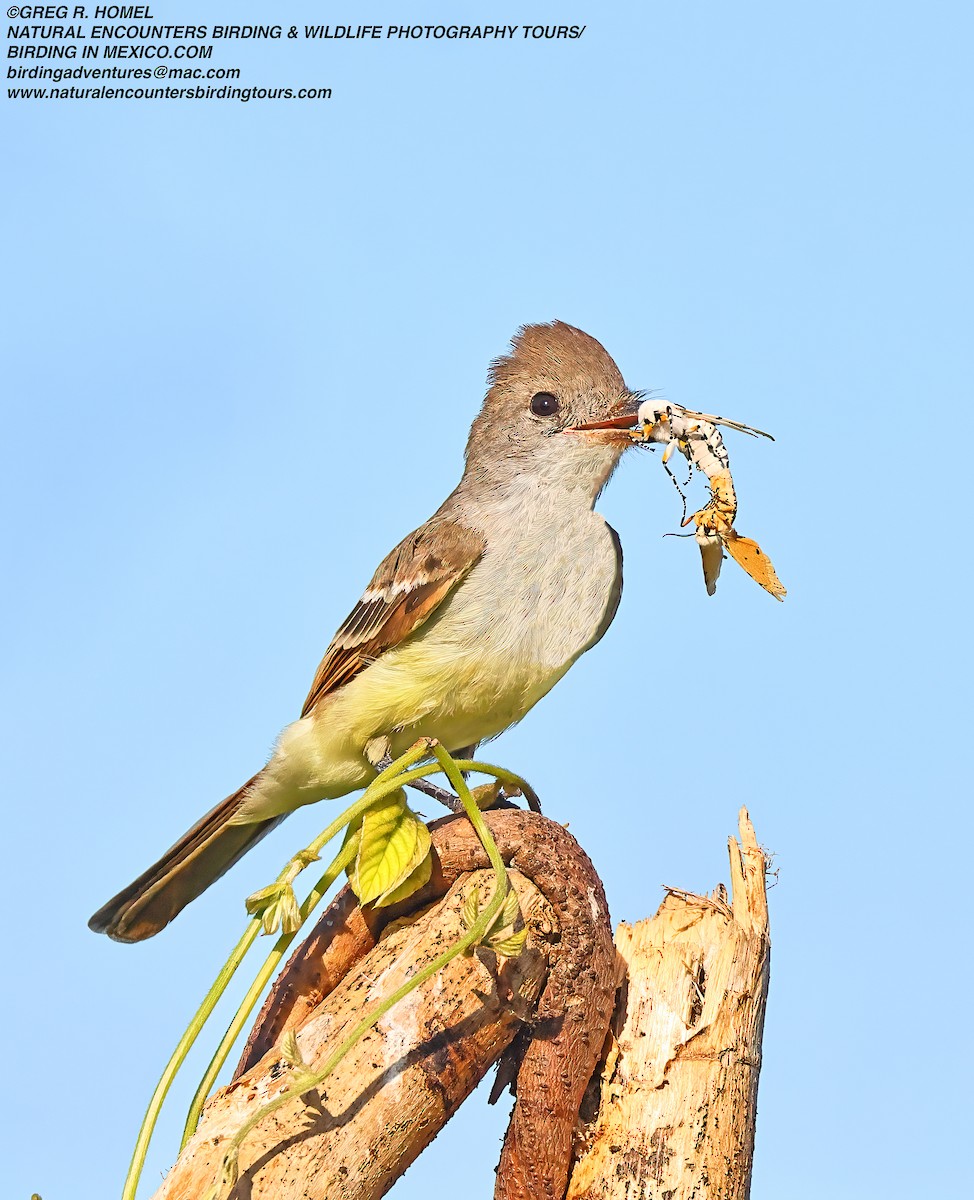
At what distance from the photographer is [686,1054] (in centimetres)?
371

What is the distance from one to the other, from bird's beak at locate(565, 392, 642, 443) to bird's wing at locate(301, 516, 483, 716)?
0.75m

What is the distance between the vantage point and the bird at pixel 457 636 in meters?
5.08

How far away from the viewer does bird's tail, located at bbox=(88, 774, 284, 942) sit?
4.86 meters

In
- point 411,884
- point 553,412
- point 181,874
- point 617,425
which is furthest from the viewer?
point 553,412

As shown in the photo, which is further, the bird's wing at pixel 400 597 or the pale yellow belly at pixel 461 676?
the bird's wing at pixel 400 597

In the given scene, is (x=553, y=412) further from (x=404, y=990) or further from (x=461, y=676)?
(x=404, y=990)

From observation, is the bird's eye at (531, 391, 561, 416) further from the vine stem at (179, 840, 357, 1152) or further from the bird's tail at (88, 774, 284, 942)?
the vine stem at (179, 840, 357, 1152)

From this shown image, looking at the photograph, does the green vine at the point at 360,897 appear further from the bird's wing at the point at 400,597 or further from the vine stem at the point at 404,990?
the bird's wing at the point at 400,597

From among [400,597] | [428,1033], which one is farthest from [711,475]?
[428,1033]

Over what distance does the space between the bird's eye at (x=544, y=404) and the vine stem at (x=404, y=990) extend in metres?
2.85

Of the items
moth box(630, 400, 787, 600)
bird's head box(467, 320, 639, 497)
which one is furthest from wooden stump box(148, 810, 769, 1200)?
bird's head box(467, 320, 639, 497)

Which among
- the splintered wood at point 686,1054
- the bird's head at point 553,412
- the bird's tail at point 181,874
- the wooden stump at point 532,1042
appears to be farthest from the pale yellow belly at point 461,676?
the splintered wood at point 686,1054

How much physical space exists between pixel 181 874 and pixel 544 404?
2.61m

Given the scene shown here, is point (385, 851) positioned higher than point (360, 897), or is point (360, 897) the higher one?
point (385, 851)
